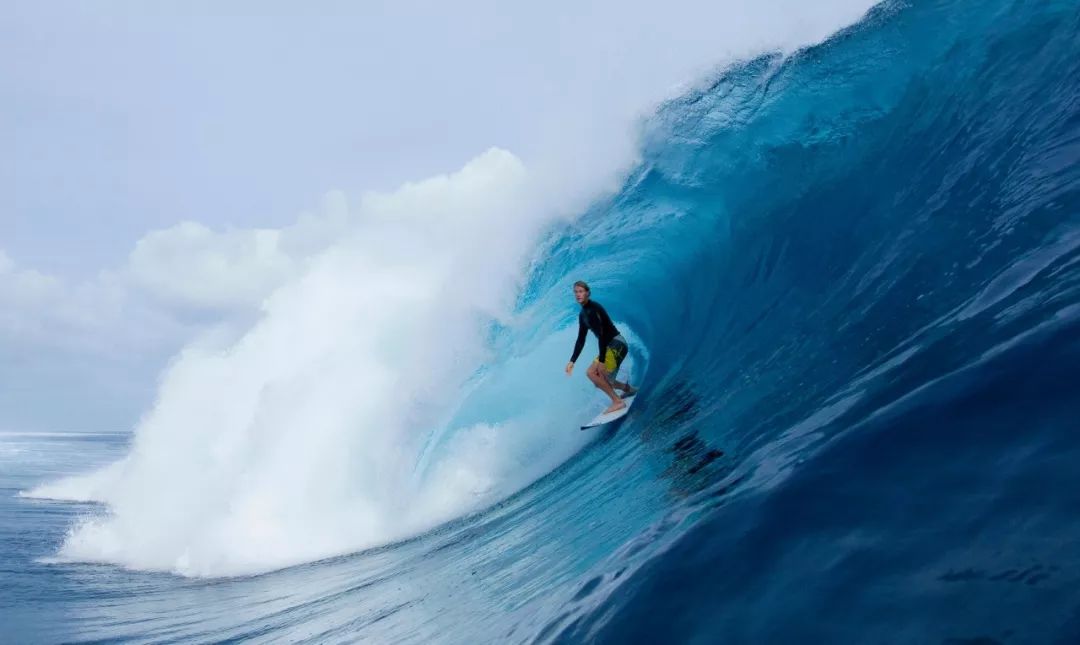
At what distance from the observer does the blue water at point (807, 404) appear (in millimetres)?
2535

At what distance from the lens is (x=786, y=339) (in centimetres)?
643

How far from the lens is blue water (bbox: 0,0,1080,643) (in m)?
2.54

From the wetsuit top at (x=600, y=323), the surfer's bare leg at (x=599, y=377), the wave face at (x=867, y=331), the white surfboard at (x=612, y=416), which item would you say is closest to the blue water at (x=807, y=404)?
the wave face at (x=867, y=331)

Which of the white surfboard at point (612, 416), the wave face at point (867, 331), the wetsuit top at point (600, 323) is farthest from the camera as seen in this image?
the white surfboard at point (612, 416)

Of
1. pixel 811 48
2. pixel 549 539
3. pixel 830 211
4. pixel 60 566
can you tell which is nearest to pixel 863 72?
pixel 811 48

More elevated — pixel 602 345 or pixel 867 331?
pixel 602 345

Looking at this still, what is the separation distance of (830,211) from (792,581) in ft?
20.3

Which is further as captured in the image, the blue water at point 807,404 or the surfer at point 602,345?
the surfer at point 602,345

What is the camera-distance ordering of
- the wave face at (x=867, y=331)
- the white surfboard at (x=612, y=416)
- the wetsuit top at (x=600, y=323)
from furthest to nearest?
the white surfboard at (x=612, y=416) < the wetsuit top at (x=600, y=323) < the wave face at (x=867, y=331)

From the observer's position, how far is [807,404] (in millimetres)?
4555

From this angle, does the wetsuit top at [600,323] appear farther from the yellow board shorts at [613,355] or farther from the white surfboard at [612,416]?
the white surfboard at [612,416]

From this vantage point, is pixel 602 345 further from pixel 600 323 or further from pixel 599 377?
pixel 599 377

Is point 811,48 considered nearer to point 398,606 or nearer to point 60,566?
point 398,606

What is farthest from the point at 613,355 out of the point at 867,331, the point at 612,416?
the point at 867,331
